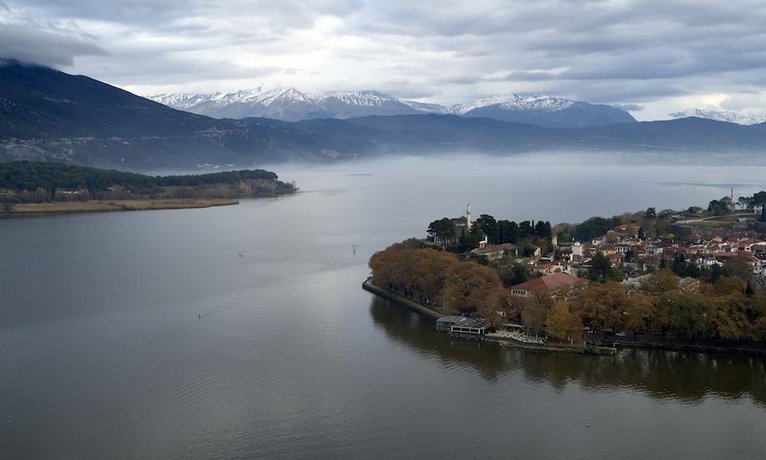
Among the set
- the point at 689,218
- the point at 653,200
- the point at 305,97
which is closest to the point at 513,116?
the point at 305,97

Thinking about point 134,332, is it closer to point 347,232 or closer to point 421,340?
point 421,340

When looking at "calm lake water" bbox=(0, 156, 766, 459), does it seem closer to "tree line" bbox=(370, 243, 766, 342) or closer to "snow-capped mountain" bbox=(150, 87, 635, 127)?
"tree line" bbox=(370, 243, 766, 342)

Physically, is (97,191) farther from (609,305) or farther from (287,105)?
(287,105)

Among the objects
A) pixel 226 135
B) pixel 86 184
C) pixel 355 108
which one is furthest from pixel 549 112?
pixel 86 184

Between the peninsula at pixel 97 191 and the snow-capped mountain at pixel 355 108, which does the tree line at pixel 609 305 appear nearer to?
the peninsula at pixel 97 191

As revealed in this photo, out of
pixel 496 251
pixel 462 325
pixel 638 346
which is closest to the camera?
pixel 638 346
